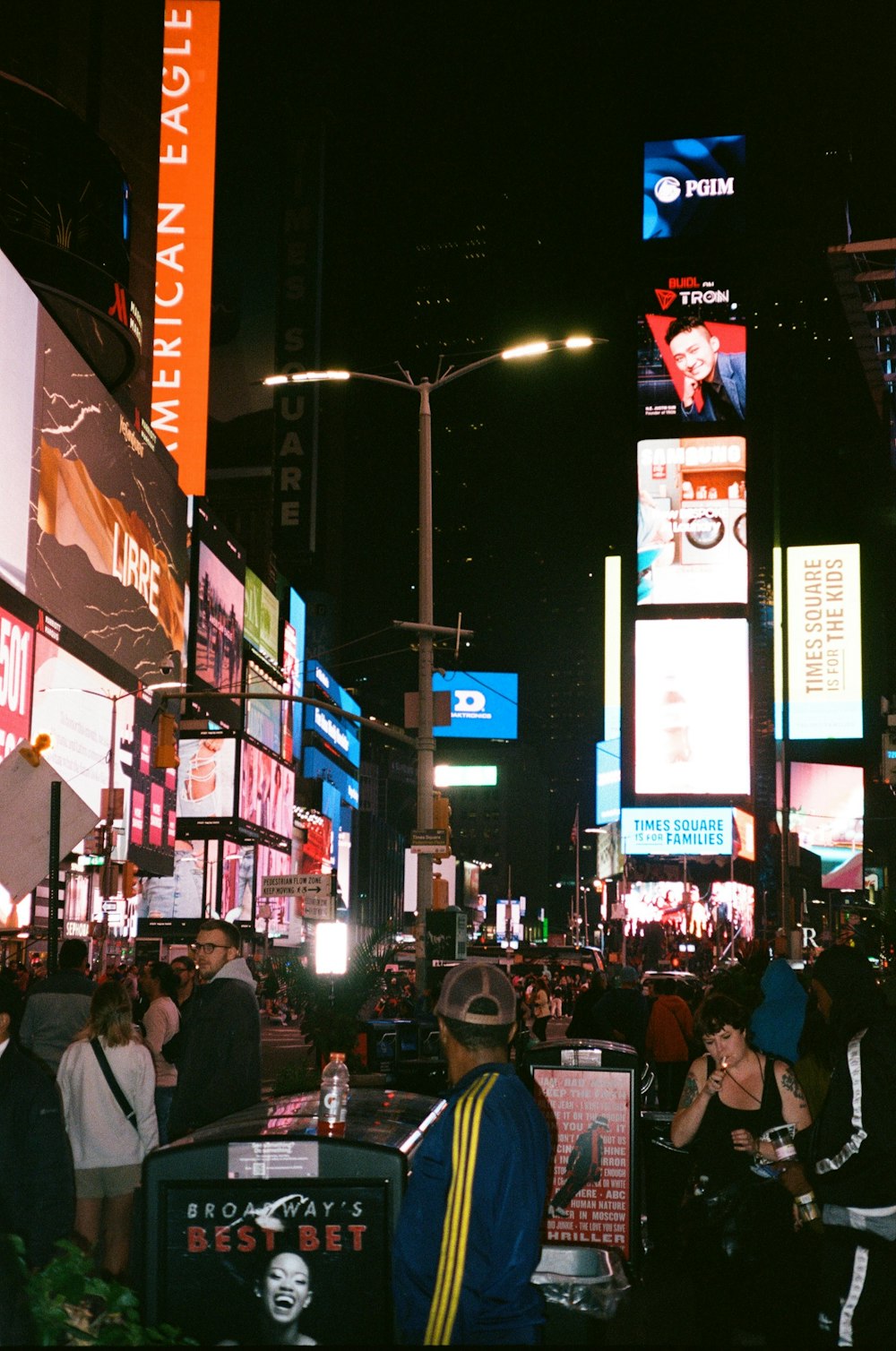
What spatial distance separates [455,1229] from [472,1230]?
52mm

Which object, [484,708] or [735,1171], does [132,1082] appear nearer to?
[735,1171]

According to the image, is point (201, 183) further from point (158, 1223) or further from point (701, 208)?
point (158, 1223)

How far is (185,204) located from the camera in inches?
1881

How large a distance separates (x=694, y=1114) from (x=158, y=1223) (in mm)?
3024

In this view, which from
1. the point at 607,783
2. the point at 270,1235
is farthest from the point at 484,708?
the point at 270,1235

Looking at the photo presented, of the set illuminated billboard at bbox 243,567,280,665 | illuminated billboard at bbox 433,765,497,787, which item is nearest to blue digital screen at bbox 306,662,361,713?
illuminated billboard at bbox 433,765,497,787

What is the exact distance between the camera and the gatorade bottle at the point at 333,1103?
5770 mm

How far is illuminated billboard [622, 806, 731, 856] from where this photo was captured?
72438mm

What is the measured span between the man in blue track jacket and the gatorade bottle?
3.96ft

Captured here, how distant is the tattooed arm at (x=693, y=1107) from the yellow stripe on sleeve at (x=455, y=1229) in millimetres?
3193

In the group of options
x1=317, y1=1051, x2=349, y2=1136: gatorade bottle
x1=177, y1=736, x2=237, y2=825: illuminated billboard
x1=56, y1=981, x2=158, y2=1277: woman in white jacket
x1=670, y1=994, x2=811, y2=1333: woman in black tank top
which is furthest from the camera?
x1=177, y1=736, x2=237, y2=825: illuminated billboard

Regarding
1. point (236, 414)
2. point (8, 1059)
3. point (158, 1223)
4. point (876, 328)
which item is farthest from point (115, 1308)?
point (236, 414)

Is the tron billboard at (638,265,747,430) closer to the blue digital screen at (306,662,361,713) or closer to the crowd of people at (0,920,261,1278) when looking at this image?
the blue digital screen at (306,662,361,713)

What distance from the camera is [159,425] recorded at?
162ft
